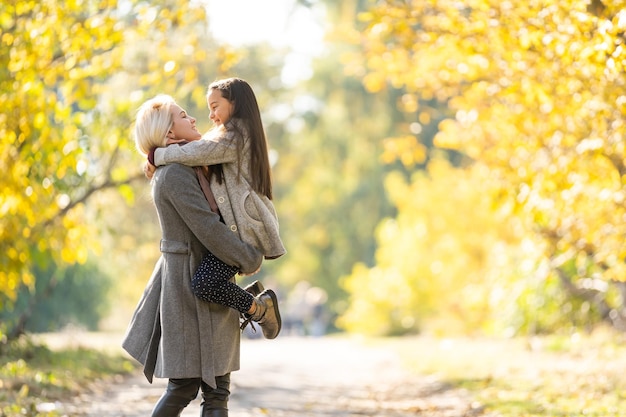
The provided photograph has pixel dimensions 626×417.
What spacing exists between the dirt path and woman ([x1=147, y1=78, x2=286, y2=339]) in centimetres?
310

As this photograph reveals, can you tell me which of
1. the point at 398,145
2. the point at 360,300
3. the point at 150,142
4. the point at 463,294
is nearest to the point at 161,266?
the point at 150,142

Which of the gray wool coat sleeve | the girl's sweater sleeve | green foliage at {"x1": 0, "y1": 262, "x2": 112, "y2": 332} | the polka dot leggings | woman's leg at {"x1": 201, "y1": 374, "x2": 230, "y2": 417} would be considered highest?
the girl's sweater sleeve

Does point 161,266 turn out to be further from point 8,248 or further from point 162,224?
point 8,248

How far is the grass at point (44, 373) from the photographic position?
764 centimetres

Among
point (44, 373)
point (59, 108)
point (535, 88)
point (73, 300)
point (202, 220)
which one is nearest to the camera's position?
point (202, 220)

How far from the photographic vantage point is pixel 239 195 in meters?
4.89

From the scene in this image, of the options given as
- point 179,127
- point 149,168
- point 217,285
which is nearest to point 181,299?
point 217,285

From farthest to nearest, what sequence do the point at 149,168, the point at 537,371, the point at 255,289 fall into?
the point at 537,371 → the point at 255,289 → the point at 149,168

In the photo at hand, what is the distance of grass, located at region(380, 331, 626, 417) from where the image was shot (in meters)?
8.09

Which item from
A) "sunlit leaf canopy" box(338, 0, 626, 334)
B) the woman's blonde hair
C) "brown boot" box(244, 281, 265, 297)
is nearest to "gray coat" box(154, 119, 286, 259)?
the woman's blonde hair

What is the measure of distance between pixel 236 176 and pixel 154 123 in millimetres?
465

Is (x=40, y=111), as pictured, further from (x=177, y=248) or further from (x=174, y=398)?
(x=174, y=398)

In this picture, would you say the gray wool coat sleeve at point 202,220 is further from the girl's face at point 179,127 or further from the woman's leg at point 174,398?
the woman's leg at point 174,398

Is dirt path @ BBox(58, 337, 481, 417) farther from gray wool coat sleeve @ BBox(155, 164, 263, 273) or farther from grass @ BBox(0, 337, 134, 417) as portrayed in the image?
gray wool coat sleeve @ BBox(155, 164, 263, 273)
